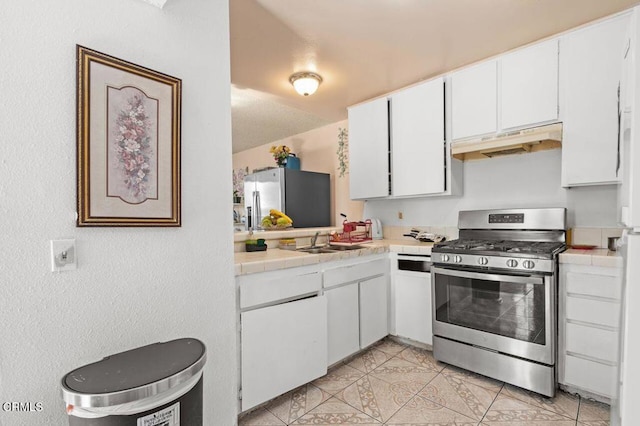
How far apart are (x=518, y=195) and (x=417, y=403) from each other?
182 centimetres

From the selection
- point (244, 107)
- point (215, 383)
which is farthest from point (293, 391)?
point (244, 107)

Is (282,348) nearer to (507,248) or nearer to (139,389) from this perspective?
(139,389)

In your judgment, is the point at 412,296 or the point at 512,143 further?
the point at 412,296

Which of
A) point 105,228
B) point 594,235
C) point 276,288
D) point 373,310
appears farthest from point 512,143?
point 105,228

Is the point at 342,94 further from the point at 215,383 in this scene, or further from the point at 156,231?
the point at 215,383

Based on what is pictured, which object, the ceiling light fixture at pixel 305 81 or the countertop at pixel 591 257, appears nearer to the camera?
the countertop at pixel 591 257

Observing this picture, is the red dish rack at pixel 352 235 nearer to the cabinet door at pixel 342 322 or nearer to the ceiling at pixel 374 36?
the cabinet door at pixel 342 322

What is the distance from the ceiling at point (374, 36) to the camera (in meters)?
1.96

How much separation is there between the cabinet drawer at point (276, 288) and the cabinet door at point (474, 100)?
1742mm

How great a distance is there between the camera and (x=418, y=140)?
2.95m

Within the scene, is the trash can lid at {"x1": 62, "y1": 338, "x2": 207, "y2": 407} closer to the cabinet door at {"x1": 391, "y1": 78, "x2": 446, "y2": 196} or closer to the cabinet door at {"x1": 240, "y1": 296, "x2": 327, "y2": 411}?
the cabinet door at {"x1": 240, "y1": 296, "x2": 327, "y2": 411}

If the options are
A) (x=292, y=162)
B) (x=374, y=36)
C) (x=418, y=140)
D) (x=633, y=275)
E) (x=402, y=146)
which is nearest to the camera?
(x=633, y=275)

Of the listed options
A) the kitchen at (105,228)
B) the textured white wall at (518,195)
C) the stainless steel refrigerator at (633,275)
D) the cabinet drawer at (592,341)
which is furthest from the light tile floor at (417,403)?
the textured white wall at (518,195)

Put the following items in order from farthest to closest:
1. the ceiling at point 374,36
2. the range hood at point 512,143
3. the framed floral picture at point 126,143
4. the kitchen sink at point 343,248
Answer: the kitchen sink at point 343,248 < the range hood at point 512,143 < the ceiling at point 374,36 < the framed floral picture at point 126,143
